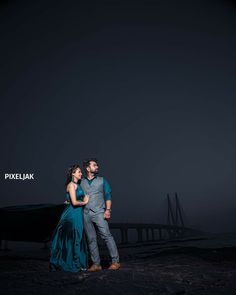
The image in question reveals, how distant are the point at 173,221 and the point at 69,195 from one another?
59973mm

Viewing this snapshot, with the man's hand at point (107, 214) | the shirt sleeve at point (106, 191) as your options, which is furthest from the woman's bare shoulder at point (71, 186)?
the man's hand at point (107, 214)

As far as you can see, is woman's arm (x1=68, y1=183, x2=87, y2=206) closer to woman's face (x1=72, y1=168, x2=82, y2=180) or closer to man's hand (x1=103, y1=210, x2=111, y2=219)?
woman's face (x1=72, y1=168, x2=82, y2=180)

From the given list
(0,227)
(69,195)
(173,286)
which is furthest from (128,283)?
(0,227)

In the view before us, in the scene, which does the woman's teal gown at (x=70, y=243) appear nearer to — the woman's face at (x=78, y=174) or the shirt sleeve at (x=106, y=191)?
the woman's face at (x=78, y=174)

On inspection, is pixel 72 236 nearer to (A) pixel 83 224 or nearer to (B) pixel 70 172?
(A) pixel 83 224

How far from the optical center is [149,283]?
280cm

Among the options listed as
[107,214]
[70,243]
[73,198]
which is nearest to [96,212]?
[107,214]

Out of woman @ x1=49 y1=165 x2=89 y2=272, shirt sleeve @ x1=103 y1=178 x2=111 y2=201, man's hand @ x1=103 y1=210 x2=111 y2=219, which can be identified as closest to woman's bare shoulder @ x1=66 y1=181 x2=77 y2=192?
woman @ x1=49 y1=165 x2=89 y2=272

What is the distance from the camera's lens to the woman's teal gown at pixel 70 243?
3.83m

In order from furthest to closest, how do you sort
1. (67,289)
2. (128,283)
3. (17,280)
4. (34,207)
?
(34,207) → (17,280) → (128,283) → (67,289)

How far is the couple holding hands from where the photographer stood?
388 cm

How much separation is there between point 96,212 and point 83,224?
0.34 m

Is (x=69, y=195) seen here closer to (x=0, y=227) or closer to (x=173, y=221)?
(x=0, y=227)

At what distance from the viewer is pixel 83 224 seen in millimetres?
4102
